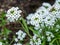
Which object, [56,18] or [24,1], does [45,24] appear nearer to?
[56,18]

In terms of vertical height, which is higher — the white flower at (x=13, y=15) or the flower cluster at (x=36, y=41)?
the white flower at (x=13, y=15)

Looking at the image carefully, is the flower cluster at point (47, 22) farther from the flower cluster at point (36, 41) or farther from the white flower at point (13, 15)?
the white flower at point (13, 15)

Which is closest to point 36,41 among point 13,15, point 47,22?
point 47,22

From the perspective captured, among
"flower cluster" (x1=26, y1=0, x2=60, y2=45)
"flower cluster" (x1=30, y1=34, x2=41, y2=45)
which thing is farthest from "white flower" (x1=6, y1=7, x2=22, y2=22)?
"flower cluster" (x1=30, y1=34, x2=41, y2=45)

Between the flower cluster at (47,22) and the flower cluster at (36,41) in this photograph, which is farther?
the flower cluster at (36,41)

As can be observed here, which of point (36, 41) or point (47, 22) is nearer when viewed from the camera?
point (47, 22)

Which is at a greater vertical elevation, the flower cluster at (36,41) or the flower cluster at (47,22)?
the flower cluster at (47,22)

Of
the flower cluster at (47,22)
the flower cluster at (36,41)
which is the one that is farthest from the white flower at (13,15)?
the flower cluster at (36,41)

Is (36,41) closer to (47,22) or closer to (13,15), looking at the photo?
(47,22)

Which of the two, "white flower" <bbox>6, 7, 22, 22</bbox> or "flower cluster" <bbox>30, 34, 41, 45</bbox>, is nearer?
"white flower" <bbox>6, 7, 22, 22</bbox>

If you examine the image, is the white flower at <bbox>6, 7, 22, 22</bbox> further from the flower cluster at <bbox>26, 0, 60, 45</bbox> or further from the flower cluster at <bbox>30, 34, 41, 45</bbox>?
the flower cluster at <bbox>30, 34, 41, 45</bbox>

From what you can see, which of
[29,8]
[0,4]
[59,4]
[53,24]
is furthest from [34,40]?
[0,4]

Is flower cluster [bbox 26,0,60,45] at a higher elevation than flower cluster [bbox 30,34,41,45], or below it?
higher
